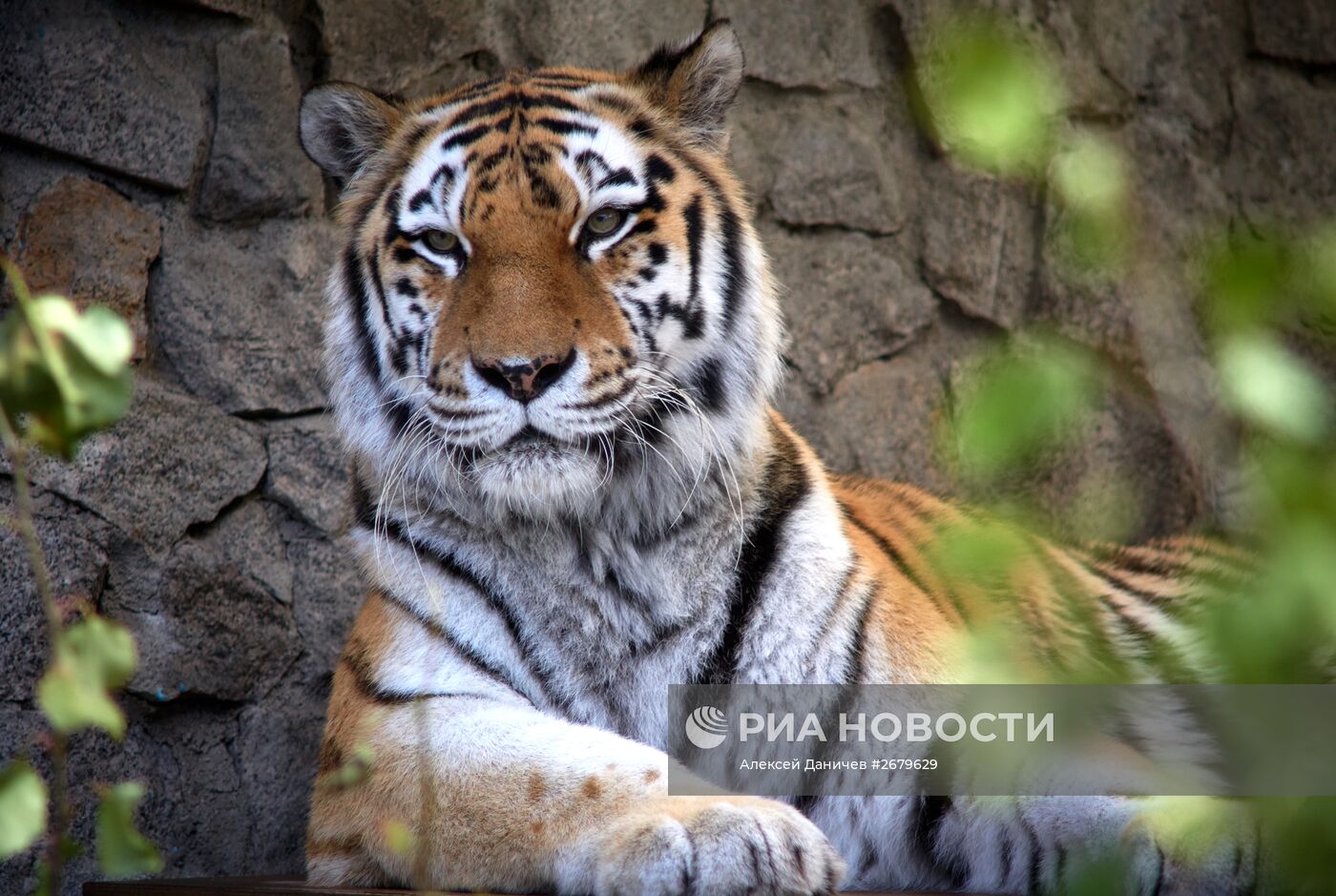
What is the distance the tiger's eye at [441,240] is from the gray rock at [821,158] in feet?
3.83

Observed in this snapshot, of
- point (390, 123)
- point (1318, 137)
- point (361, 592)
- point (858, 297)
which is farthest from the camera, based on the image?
point (1318, 137)

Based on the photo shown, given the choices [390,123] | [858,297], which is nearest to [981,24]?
[390,123]

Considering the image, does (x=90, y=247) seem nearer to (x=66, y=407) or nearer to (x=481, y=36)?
(x=481, y=36)

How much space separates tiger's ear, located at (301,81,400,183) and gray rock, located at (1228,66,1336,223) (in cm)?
221

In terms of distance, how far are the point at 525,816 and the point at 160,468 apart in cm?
107

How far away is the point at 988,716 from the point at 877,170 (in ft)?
5.18

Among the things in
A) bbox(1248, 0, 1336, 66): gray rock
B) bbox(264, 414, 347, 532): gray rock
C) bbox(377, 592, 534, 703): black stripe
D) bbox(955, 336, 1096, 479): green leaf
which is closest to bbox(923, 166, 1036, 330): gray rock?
A: bbox(1248, 0, 1336, 66): gray rock

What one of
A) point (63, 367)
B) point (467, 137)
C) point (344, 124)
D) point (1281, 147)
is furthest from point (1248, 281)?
point (1281, 147)

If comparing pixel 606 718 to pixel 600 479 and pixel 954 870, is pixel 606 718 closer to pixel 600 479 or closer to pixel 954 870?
pixel 600 479

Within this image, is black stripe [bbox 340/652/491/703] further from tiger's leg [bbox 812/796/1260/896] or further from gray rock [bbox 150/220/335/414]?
gray rock [bbox 150/220/335/414]

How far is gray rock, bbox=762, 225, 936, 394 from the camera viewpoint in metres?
2.88

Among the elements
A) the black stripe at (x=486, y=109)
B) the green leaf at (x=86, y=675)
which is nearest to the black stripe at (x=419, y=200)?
the black stripe at (x=486, y=109)

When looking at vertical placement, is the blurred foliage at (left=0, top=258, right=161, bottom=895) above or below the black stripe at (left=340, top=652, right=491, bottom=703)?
above

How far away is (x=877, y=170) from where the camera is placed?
2.99m
